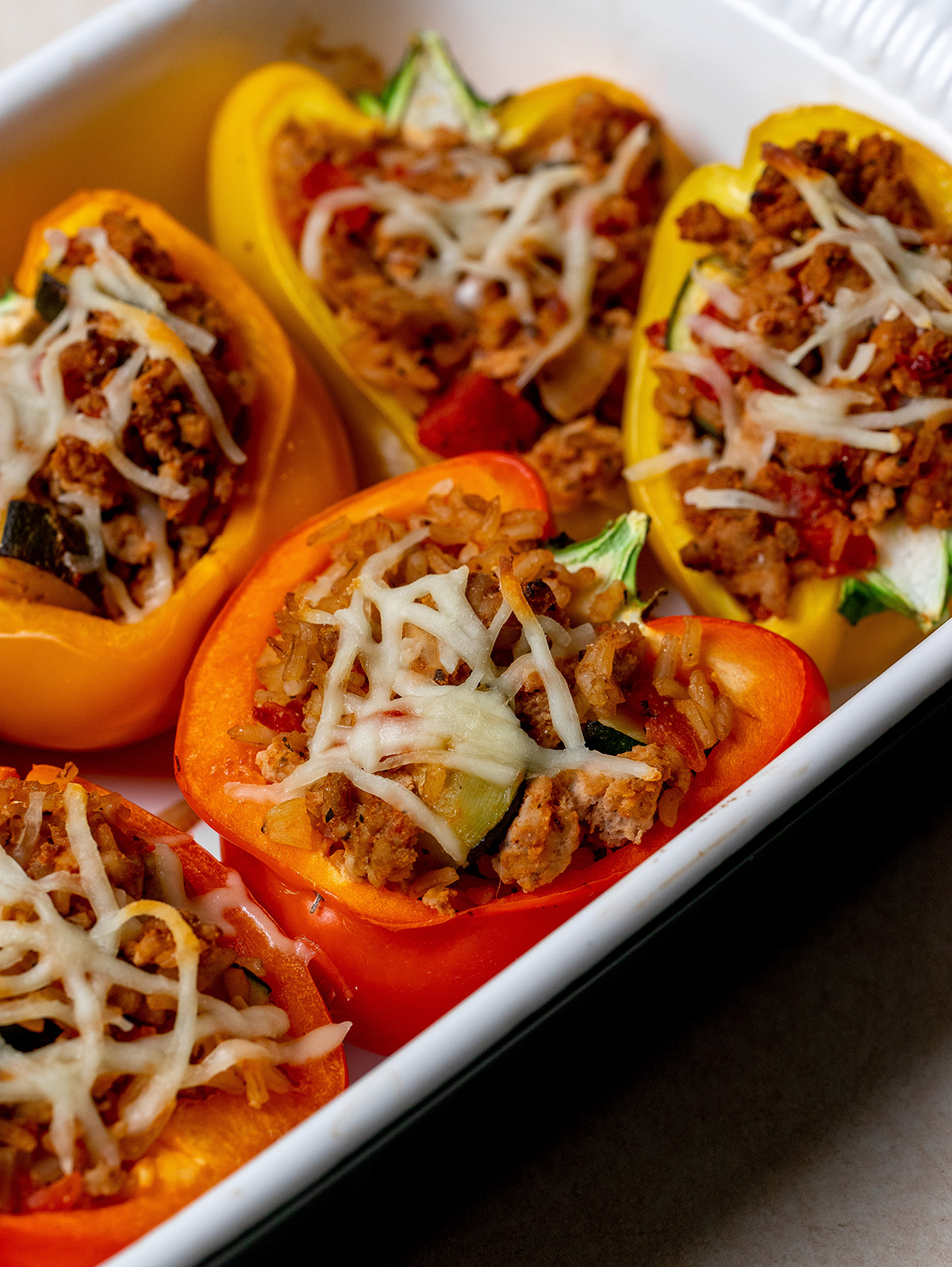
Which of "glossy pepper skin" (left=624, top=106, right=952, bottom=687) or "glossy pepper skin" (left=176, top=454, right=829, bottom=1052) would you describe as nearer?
"glossy pepper skin" (left=176, top=454, right=829, bottom=1052)

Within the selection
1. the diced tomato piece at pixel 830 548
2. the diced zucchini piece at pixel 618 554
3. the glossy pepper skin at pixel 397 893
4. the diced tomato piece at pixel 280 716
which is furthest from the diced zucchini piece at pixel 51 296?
the diced tomato piece at pixel 830 548

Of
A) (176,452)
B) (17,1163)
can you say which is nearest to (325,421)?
(176,452)

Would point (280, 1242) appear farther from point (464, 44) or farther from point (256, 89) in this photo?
point (464, 44)

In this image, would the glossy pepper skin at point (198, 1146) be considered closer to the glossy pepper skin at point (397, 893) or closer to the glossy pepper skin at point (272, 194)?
the glossy pepper skin at point (397, 893)

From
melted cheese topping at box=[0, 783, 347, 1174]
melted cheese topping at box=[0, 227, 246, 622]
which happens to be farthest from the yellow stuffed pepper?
melted cheese topping at box=[0, 783, 347, 1174]

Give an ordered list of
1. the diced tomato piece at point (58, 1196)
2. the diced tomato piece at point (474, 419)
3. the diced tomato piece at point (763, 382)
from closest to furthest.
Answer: the diced tomato piece at point (58, 1196) < the diced tomato piece at point (763, 382) < the diced tomato piece at point (474, 419)

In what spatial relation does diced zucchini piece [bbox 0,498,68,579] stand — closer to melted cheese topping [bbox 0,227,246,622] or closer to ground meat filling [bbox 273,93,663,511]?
melted cheese topping [bbox 0,227,246,622]
